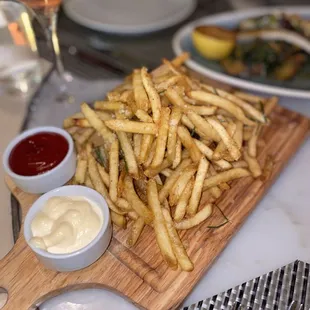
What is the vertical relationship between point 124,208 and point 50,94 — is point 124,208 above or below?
above

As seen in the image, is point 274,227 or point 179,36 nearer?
point 274,227

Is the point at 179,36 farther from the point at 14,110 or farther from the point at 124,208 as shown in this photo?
the point at 124,208

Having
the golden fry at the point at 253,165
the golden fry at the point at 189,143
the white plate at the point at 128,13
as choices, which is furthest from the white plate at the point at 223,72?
the golden fry at the point at 189,143

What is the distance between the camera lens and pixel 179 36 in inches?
111

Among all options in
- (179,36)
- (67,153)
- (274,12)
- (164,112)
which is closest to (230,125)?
(164,112)

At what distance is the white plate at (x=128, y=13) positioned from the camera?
3.08 metres

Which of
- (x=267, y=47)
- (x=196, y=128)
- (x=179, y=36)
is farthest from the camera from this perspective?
(x=179, y=36)

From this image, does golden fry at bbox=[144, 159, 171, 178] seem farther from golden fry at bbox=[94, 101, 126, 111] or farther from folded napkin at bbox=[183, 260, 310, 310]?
folded napkin at bbox=[183, 260, 310, 310]

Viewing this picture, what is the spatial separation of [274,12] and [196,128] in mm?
1553

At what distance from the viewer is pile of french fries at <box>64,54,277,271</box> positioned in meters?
1.64

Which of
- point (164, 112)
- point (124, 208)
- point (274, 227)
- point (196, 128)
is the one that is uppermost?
point (164, 112)

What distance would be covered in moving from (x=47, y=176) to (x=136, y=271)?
526 mm

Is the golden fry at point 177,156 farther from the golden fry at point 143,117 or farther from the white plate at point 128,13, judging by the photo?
the white plate at point 128,13

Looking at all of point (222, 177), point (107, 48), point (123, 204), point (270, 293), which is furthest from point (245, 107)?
point (107, 48)
